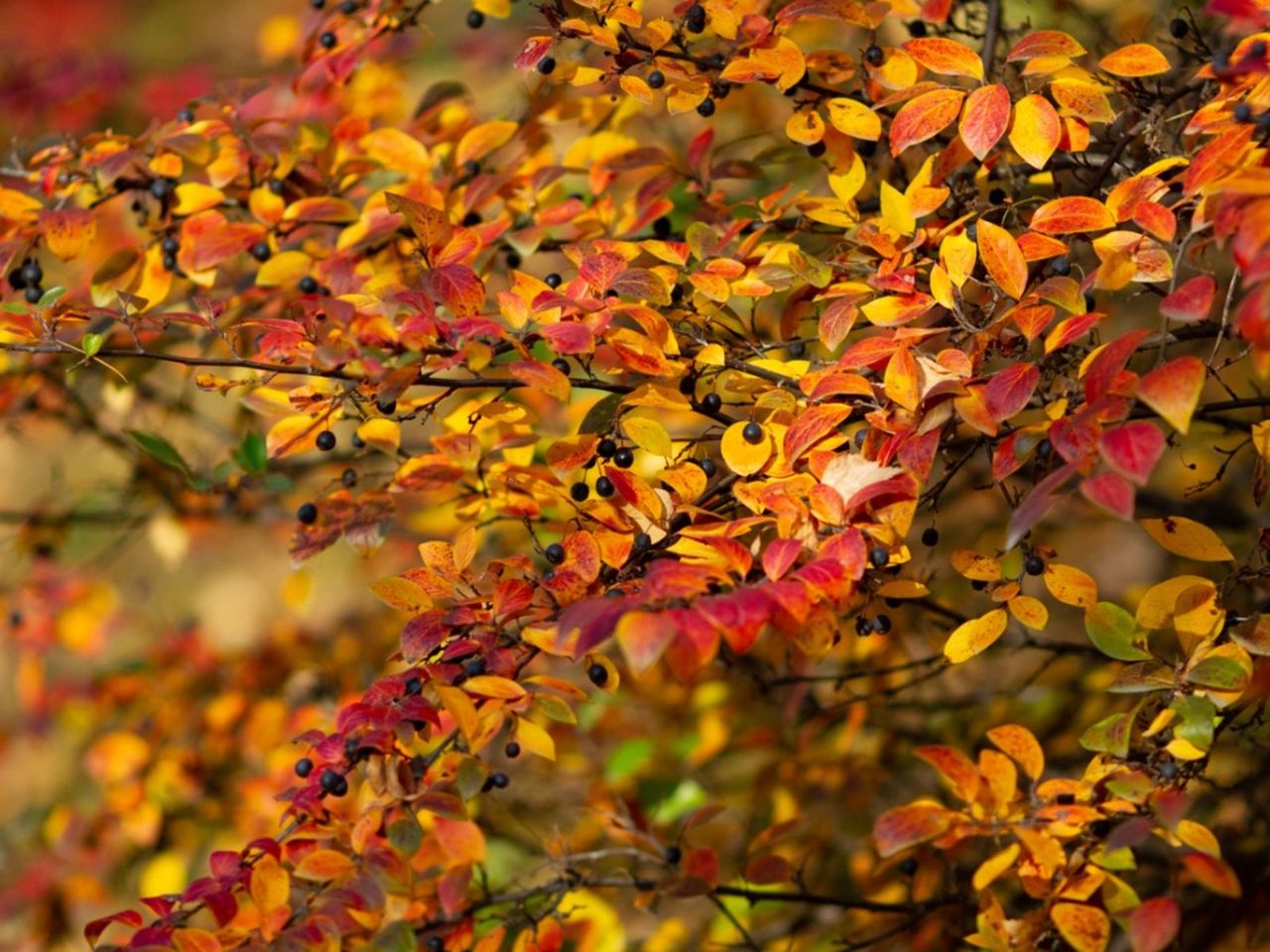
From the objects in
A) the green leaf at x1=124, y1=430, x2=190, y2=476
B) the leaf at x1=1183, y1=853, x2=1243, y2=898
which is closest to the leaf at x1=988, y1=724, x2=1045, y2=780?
the leaf at x1=1183, y1=853, x2=1243, y2=898

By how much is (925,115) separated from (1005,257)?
0.20 meters

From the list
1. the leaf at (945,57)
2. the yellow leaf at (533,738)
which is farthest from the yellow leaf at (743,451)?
the leaf at (945,57)

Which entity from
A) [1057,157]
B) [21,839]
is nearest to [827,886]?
[1057,157]

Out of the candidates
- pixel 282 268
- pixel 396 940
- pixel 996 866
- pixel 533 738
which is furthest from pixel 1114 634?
pixel 282 268

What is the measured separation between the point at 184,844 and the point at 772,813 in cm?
128

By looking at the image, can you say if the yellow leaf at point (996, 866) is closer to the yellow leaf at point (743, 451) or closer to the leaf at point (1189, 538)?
the leaf at point (1189, 538)

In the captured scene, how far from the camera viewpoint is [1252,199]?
1072 mm

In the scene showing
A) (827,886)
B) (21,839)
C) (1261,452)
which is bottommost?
(827,886)

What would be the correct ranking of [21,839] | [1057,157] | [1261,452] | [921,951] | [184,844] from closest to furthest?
[1261,452], [1057,157], [921,951], [184,844], [21,839]

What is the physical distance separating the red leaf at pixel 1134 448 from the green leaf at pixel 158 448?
4.28 feet

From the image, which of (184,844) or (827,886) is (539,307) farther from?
(184,844)

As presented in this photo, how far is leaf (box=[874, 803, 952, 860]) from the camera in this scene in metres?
1.30

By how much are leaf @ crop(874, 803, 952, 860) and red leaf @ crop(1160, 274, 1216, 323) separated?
1.77ft

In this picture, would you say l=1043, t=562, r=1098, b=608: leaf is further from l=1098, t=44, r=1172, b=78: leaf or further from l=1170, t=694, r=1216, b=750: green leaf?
l=1098, t=44, r=1172, b=78: leaf
